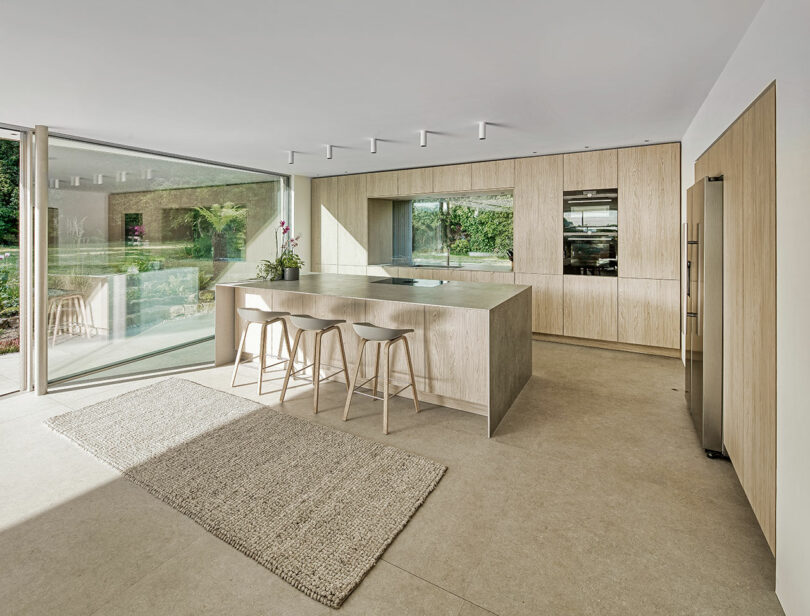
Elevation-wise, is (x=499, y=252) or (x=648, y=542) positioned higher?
(x=499, y=252)

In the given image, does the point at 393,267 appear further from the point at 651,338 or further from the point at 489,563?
the point at 489,563

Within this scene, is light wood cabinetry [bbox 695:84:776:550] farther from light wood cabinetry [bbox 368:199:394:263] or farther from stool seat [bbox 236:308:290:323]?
light wood cabinetry [bbox 368:199:394:263]

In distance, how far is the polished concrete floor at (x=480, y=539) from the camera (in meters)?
1.70

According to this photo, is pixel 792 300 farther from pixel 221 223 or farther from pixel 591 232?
pixel 221 223

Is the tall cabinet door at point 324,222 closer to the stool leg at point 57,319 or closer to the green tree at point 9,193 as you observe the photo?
the stool leg at point 57,319

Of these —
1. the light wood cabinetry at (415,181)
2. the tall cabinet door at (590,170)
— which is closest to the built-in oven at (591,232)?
the tall cabinet door at (590,170)

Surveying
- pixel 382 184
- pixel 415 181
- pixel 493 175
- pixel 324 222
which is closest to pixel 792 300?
pixel 493 175

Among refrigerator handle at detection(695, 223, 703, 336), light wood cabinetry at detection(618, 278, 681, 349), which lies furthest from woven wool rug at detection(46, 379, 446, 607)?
light wood cabinetry at detection(618, 278, 681, 349)

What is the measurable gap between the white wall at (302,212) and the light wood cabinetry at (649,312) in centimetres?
503

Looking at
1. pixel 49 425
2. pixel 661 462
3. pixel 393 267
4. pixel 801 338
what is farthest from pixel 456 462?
pixel 393 267

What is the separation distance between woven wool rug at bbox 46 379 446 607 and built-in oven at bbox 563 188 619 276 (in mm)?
3871

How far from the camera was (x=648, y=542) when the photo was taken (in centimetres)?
202

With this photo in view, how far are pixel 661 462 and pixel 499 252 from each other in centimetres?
417

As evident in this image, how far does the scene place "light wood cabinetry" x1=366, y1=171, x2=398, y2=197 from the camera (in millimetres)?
6980
